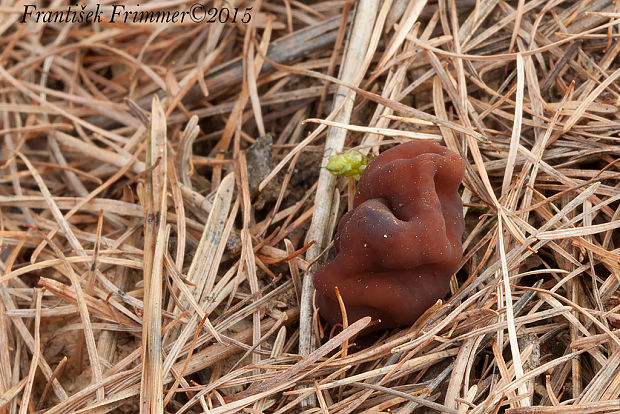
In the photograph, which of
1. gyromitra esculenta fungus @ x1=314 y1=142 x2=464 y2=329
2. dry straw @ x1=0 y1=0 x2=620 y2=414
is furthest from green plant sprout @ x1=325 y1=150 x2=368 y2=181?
gyromitra esculenta fungus @ x1=314 y1=142 x2=464 y2=329

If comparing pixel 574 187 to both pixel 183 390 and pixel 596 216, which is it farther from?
pixel 183 390

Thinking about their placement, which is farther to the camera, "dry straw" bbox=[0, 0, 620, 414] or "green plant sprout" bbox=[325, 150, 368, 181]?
"green plant sprout" bbox=[325, 150, 368, 181]

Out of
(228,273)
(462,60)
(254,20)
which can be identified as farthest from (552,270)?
(254,20)

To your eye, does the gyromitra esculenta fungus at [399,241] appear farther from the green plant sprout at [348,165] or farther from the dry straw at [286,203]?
the green plant sprout at [348,165]

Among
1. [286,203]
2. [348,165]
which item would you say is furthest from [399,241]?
[286,203]

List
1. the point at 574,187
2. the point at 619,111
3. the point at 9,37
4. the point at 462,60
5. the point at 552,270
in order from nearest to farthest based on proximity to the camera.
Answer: the point at 552,270 → the point at 574,187 → the point at 619,111 → the point at 462,60 → the point at 9,37

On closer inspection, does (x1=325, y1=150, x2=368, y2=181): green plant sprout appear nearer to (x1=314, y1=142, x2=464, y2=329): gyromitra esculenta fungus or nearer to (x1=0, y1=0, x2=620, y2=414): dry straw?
(x1=0, y1=0, x2=620, y2=414): dry straw
